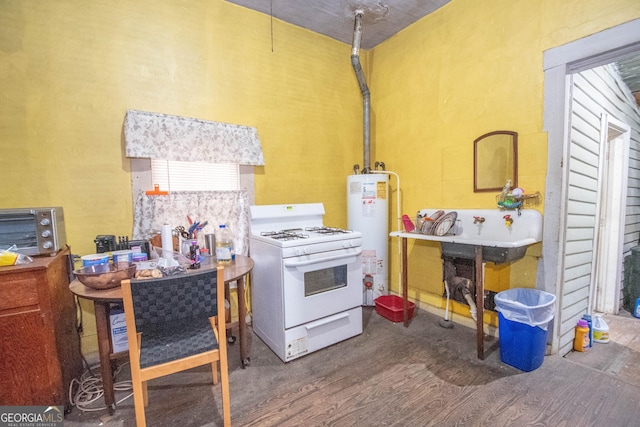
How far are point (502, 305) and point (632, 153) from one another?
2.96m

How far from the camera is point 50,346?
61.9 inches

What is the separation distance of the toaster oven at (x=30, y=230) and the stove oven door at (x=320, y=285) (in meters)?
1.43

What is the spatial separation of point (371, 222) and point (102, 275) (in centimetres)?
237

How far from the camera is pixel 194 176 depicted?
8.27 ft

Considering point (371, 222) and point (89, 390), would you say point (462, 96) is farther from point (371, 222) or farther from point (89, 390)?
point (89, 390)

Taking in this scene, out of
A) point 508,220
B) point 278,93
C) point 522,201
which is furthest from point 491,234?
point 278,93

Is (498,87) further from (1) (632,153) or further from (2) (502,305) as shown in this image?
(1) (632,153)

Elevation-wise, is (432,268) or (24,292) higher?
(24,292)

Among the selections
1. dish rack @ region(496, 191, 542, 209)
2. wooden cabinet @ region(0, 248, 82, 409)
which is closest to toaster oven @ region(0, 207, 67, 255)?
wooden cabinet @ region(0, 248, 82, 409)

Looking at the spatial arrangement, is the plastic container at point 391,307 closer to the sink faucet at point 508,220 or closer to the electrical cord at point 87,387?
the sink faucet at point 508,220

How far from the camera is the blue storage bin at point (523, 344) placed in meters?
1.94

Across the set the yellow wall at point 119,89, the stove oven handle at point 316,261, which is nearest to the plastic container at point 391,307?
the stove oven handle at point 316,261

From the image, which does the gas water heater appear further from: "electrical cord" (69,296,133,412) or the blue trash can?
"electrical cord" (69,296,133,412)

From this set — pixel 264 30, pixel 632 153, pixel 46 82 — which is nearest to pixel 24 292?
pixel 46 82
